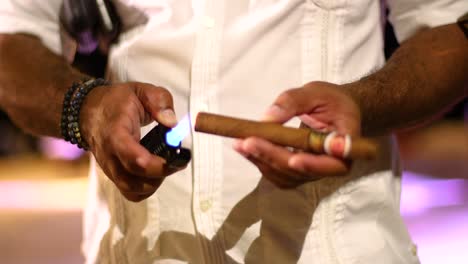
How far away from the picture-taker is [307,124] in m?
0.77

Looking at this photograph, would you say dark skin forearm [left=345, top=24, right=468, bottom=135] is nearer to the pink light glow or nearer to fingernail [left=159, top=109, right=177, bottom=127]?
fingernail [left=159, top=109, right=177, bottom=127]

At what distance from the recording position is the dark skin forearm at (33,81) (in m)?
0.94

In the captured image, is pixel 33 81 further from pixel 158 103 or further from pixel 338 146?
pixel 338 146

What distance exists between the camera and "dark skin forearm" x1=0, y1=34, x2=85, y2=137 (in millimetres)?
937

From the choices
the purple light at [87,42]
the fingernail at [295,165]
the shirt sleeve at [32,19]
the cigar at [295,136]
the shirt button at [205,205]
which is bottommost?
the shirt button at [205,205]

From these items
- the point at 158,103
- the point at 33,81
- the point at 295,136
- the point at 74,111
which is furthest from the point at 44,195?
the point at 295,136

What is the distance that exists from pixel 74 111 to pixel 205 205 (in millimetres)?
224

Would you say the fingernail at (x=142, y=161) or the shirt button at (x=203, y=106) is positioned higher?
the fingernail at (x=142, y=161)

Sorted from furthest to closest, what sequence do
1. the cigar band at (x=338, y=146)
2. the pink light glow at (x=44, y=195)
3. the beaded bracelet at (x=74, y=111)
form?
the pink light glow at (x=44, y=195)
the beaded bracelet at (x=74, y=111)
the cigar band at (x=338, y=146)

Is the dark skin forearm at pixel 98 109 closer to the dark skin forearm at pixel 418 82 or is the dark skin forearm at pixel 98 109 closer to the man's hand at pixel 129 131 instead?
the man's hand at pixel 129 131

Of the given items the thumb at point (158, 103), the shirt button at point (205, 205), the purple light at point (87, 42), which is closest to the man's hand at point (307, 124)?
the thumb at point (158, 103)

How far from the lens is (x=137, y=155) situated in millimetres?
720

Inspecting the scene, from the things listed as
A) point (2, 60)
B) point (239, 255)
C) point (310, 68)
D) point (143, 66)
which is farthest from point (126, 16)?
point (239, 255)

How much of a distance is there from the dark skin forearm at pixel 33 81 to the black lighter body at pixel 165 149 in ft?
0.66
